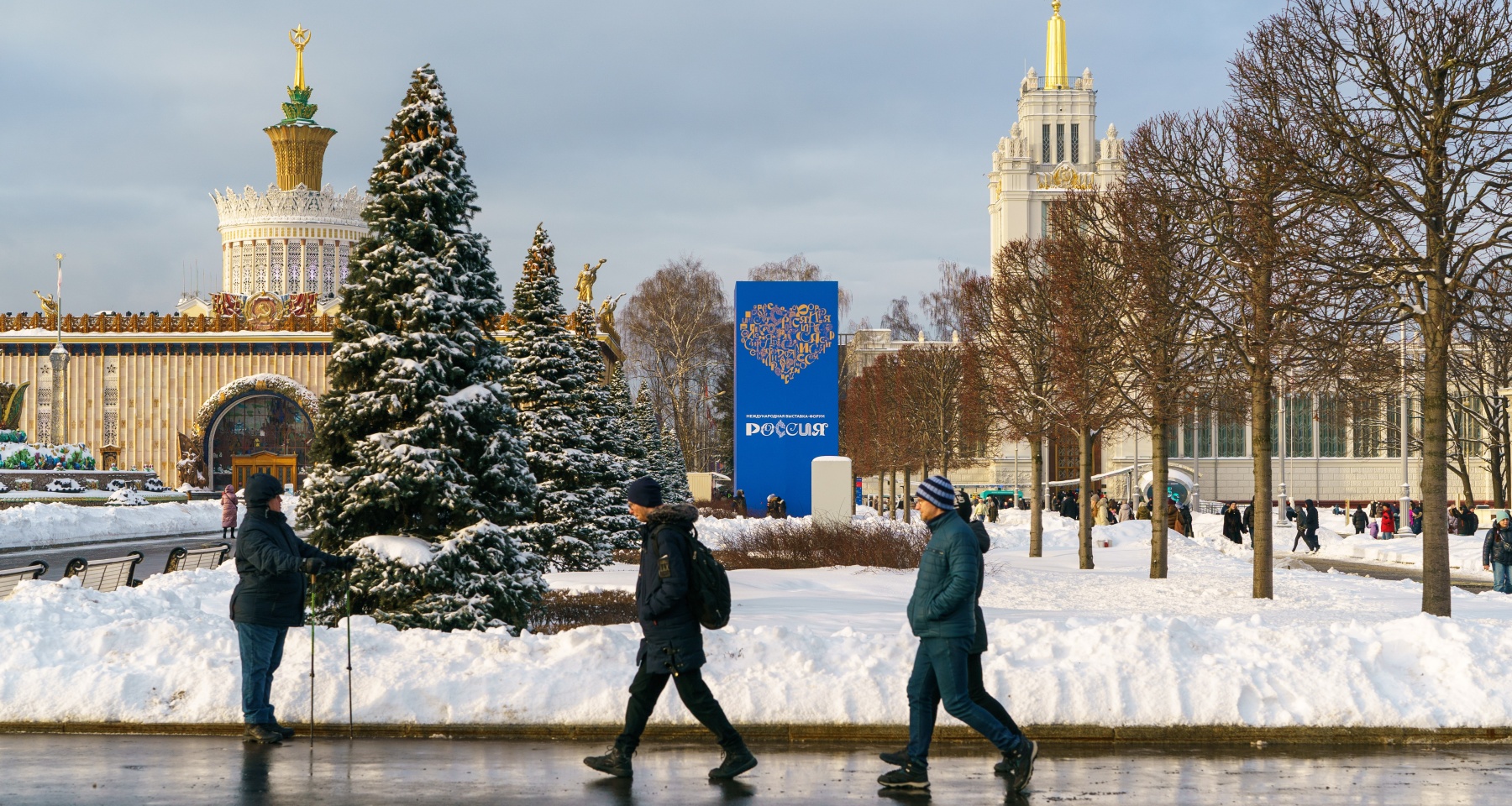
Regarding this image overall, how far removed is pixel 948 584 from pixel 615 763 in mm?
2141

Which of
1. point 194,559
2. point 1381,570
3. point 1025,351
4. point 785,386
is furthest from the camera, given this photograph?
point 785,386

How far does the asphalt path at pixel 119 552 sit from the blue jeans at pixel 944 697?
18.1 m

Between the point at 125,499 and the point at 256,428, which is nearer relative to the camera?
the point at 125,499

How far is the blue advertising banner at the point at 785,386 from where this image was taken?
39750 millimetres

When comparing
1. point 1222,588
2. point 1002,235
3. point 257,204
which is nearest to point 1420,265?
point 1222,588

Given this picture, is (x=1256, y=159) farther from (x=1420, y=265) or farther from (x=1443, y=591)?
(x=1443, y=591)

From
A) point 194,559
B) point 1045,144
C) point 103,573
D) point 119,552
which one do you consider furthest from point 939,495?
point 1045,144

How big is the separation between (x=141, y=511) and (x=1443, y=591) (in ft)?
124

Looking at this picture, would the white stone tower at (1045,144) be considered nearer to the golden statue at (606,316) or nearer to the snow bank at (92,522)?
the golden statue at (606,316)

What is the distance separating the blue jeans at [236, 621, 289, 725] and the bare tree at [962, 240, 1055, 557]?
23758mm

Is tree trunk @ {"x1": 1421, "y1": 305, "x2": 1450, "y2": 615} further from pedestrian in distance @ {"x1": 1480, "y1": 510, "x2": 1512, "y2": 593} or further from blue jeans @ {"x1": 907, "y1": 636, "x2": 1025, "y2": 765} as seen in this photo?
pedestrian in distance @ {"x1": 1480, "y1": 510, "x2": 1512, "y2": 593}

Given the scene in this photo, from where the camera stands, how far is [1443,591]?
1498 centimetres

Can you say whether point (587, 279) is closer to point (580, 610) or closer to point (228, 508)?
point (228, 508)

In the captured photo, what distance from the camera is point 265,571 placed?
902 cm
